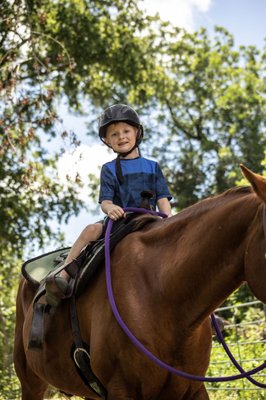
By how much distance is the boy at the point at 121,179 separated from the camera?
454 centimetres

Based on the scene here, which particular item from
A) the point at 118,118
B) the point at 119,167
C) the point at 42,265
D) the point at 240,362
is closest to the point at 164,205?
the point at 119,167

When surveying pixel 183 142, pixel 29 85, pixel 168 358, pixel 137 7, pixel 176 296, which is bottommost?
pixel 168 358

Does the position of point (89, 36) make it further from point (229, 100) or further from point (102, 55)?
point (229, 100)

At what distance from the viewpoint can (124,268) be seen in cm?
406

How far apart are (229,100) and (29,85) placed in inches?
689

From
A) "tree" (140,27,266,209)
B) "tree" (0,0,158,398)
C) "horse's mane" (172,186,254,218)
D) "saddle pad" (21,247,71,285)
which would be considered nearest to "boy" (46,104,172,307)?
"horse's mane" (172,186,254,218)

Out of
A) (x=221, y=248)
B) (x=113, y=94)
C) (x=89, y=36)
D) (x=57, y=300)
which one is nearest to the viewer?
(x=221, y=248)

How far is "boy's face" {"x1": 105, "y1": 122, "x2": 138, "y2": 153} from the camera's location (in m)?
4.77

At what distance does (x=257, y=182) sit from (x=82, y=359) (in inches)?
72.7

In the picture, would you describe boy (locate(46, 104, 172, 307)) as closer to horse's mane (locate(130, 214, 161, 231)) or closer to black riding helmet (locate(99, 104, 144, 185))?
black riding helmet (locate(99, 104, 144, 185))

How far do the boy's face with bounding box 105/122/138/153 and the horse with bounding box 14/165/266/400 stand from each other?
2.45 ft

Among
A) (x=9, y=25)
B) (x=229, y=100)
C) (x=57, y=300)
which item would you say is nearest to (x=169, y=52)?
→ (x=229, y=100)

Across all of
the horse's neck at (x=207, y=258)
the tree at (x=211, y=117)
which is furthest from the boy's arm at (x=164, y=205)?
the tree at (x=211, y=117)

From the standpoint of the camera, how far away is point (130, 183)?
4637mm
